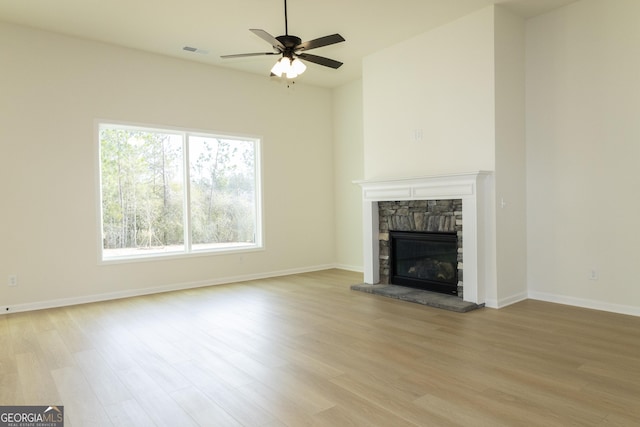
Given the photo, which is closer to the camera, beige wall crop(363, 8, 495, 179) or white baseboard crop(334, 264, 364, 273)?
beige wall crop(363, 8, 495, 179)


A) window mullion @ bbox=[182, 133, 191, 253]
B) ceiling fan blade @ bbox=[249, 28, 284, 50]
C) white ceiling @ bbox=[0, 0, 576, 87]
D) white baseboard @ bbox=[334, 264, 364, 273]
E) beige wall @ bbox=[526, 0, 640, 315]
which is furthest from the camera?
white baseboard @ bbox=[334, 264, 364, 273]

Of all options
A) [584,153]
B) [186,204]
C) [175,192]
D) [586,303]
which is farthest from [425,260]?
[175,192]

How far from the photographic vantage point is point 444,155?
5.13 metres

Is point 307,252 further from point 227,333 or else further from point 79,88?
point 79,88

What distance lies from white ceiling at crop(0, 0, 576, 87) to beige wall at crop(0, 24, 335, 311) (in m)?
0.35

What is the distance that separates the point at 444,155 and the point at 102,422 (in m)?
4.41

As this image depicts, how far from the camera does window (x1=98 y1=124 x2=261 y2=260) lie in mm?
5645

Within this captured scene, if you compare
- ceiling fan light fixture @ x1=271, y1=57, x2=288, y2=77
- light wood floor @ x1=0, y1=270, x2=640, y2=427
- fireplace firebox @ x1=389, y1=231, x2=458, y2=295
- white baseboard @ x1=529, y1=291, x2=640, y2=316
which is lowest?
light wood floor @ x1=0, y1=270, x2=640, y2=427

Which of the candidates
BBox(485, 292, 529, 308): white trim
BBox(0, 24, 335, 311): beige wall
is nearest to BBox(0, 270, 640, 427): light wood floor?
BBox(485, 292, 529, 308): white trim

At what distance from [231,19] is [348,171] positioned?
3528 millimetres

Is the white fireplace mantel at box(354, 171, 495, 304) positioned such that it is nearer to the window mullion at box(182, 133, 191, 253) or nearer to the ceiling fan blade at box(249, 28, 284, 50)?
the ceiling fan blade at box(249, 28, 284, 50)

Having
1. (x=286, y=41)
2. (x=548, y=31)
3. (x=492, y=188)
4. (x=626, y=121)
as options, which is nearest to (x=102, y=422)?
(x=286, y=41)

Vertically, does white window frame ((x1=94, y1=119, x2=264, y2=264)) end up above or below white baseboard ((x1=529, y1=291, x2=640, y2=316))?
above

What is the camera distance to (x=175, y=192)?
6168 mm
